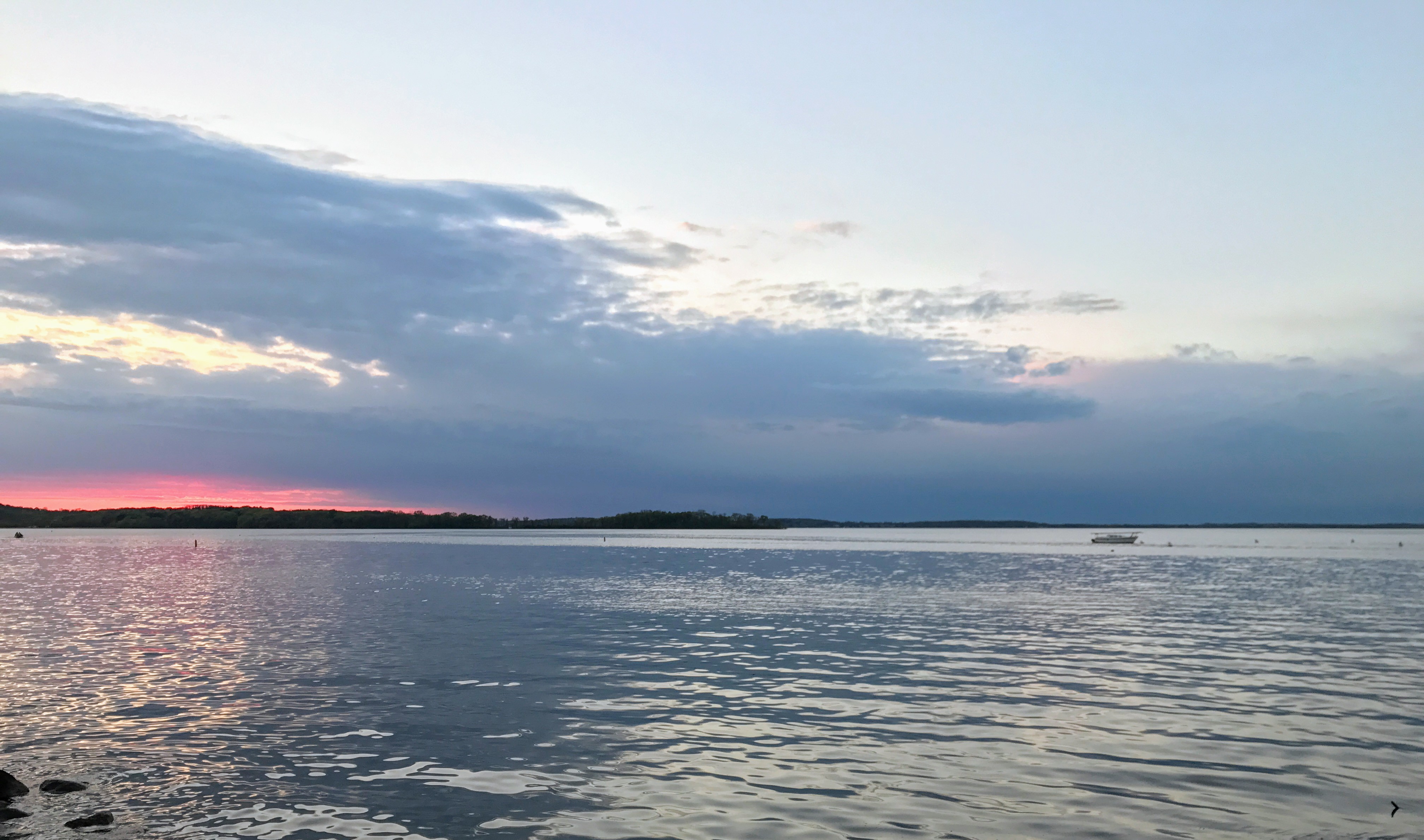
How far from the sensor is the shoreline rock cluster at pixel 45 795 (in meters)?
16.4

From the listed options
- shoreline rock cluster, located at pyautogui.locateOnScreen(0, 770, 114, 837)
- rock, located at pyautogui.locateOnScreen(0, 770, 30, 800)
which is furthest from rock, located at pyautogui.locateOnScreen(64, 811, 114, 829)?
rock, located at pyautogui.locateOnScreen(0, 770, 30, 800)

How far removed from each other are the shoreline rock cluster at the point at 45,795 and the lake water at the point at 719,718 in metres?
0.24

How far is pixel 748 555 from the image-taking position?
15250 cm

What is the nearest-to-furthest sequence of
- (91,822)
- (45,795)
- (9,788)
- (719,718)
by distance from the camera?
(91,822), (9,788), (45,795), (719,718)

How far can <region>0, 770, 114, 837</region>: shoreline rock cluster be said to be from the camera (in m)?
16.4

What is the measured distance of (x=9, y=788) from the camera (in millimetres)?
17672

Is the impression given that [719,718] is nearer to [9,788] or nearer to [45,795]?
[45,795]

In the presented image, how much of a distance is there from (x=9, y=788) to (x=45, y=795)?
0.69 metres

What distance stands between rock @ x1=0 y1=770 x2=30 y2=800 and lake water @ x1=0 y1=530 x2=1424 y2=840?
0.34 metres

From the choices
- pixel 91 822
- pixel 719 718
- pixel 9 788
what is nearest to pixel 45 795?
pixel 9 788

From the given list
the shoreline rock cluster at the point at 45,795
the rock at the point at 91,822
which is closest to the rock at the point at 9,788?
the shoreline rock cluster at the point at 45,795

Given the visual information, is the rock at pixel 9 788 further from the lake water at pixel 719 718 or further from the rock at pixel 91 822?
the rock at pixel 91 822

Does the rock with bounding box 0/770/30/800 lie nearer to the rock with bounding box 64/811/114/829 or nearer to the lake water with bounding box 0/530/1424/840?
the lake water with bounding box 0/530/1424/840

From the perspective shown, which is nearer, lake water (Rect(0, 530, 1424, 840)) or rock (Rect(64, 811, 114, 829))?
rock (Rect(64, 811, 114, 829))
